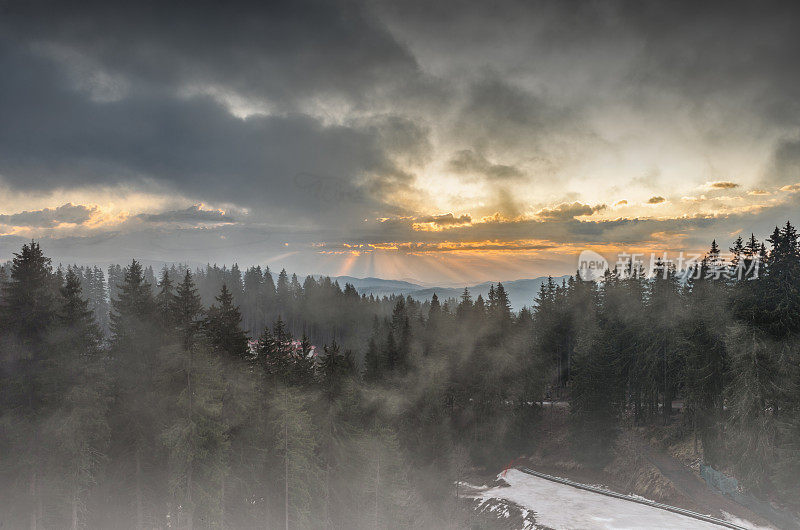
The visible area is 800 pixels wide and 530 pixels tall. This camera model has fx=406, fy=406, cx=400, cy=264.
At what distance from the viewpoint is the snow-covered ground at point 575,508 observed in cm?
2756

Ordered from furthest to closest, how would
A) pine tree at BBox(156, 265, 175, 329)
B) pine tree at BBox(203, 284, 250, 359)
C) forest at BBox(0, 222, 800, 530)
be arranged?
pine tree at BBox(203, 284, 250, 359)
pine tree at BBox(156, 265, 175, 329)
forest at BBox(0, 222, 800, 530)

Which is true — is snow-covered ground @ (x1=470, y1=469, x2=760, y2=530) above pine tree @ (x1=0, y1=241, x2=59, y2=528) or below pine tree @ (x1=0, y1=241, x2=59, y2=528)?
below

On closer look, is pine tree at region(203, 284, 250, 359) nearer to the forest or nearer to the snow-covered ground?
the forest

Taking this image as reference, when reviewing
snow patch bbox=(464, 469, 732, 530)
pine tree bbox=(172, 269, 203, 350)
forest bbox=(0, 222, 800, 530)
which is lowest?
snow patch bbox=(464, 469, 732, 530)

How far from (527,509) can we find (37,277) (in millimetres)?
37739

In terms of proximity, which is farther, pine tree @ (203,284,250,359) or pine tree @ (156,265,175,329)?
pine tree @ (203,284,250,359)

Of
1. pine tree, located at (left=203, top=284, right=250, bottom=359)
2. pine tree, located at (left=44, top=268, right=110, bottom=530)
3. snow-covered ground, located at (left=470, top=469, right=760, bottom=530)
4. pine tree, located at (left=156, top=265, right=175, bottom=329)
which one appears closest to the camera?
pine tree, located at (left=44, top=268, right=110, bottom=530)

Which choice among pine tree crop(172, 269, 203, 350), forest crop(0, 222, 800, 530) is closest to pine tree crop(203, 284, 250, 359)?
forest crop(0, 222, 800, 530)

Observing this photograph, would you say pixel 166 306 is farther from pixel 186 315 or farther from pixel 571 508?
pixel 571 508

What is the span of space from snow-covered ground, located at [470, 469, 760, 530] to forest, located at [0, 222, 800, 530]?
5.29 metres

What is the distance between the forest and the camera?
2205cm

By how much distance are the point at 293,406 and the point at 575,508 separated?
23896 mm

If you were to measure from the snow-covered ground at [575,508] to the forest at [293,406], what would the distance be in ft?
17.4

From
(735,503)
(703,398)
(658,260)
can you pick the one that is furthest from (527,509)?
(658,260)
